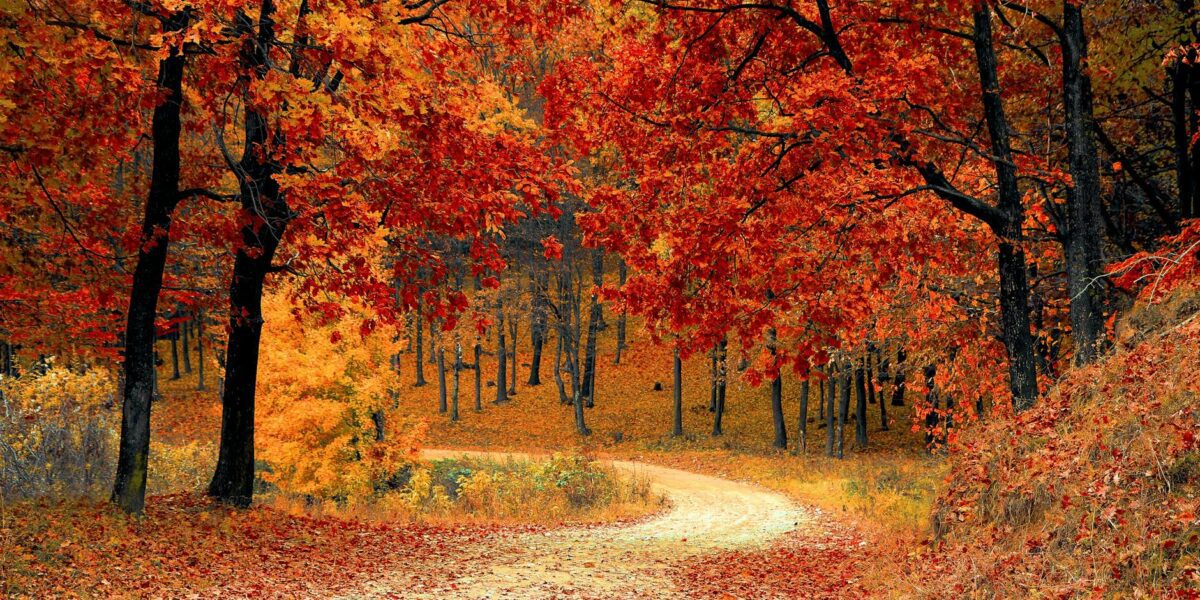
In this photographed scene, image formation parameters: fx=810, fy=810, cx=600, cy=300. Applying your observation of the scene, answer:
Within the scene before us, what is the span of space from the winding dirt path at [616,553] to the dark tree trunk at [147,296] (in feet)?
12.6

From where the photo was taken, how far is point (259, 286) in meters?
13.0

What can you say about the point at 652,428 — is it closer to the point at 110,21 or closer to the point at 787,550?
the point at 787,550

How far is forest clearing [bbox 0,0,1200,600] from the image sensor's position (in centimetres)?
801

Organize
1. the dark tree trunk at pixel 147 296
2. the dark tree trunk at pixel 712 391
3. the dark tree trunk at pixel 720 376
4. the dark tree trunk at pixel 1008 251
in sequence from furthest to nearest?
the dark tree trunk at pixel 712 391
the dark tree trunk at pixel 720 376
the dark tree trunk at pixel 147 296
the dark tree trunk at pixel 1008 251

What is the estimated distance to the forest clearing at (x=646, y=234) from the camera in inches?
315

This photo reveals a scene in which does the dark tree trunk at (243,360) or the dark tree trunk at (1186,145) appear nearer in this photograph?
the dark tree trunk at (1186,145)

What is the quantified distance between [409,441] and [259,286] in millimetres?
8959

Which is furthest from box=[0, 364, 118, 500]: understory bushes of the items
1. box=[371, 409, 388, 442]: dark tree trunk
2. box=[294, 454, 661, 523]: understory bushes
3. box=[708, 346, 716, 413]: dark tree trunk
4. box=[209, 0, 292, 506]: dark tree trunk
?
box=[708, 346, 716, 413]: dark tree trunk

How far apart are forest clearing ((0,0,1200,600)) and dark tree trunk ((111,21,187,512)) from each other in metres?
0.05

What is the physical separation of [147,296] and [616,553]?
24.9 ft

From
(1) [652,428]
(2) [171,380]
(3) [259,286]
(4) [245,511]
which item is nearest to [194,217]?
(3) [259,286]

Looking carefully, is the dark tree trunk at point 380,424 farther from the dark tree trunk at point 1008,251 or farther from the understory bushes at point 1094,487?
the dark tree trunk at point 1008,251

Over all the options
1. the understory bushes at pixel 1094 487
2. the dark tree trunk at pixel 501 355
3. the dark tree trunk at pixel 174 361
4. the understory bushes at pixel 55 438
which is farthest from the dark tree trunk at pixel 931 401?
the dark tree trunk at pixel 174 361

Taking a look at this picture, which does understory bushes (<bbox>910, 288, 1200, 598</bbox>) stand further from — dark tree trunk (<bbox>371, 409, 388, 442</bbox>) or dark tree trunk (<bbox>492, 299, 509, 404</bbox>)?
dark tree trunk (<bbox>492, 299, 509, 404</bbox>)
